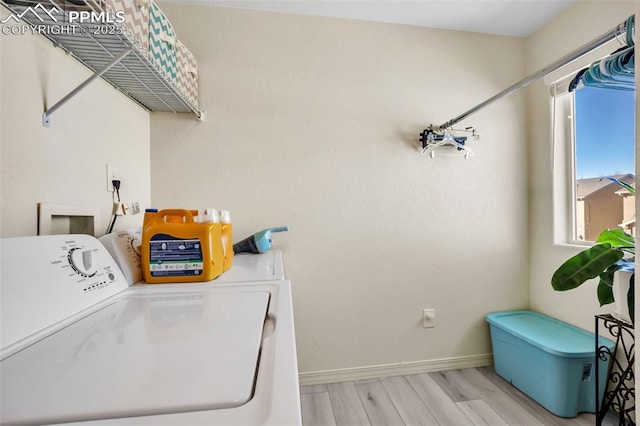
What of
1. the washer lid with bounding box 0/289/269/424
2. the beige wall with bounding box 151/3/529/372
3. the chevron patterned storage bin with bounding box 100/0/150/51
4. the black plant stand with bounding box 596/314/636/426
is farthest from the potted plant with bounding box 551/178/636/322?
the chevron patterned storage bin with bounding box 100/0/150/51

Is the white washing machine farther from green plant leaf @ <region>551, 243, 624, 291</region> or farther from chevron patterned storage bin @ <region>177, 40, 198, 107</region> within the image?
green plant leaf @ <region>551, 243, 624, 291</region>

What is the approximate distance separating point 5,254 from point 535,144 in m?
2.68

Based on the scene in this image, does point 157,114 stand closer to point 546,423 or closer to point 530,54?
point 530,54

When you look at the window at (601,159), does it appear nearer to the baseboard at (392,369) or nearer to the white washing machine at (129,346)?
the baseboard at (392,369)

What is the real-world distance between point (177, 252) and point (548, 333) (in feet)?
6.81

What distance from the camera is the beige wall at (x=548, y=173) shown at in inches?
65.5

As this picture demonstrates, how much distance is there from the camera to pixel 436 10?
1774 millimetres

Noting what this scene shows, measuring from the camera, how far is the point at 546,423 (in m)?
1.46

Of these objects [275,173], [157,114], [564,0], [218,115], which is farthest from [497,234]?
[157,114]

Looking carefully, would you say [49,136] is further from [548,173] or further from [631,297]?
[548,173]

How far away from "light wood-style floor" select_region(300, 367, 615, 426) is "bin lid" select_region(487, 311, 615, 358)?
355 millimetres

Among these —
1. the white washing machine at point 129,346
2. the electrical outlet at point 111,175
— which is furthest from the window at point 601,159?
the electrical outlet at point 111,175

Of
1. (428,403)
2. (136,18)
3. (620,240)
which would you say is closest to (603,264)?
(620,240)

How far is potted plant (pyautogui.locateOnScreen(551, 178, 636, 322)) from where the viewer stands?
1.19m
